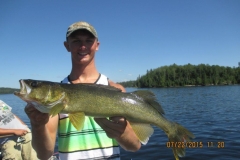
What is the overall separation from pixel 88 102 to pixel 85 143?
2.01 ft

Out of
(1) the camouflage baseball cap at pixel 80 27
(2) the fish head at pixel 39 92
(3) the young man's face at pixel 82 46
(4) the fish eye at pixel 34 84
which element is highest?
(1) the camouflage baseball cap at pixel 80 27

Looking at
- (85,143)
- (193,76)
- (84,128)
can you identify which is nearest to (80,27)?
(84,128)

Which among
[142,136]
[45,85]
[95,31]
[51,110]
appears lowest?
[142,136]

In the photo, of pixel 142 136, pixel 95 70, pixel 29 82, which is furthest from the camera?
pixel 95 70

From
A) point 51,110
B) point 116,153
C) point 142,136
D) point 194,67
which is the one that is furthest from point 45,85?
point 194,67

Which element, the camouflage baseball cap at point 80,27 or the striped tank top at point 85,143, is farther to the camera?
the camouflage baseball cap at point 80,27

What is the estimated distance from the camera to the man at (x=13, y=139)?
5.02 metres

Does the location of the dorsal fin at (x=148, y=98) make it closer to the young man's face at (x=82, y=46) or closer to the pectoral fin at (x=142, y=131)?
the pectoral fin at (x=142, y=131)

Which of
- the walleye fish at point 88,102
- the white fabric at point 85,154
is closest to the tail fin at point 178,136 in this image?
the walleye fish at point 88,102

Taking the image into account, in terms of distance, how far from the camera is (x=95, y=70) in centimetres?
347

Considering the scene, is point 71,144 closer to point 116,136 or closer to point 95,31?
point 116,136

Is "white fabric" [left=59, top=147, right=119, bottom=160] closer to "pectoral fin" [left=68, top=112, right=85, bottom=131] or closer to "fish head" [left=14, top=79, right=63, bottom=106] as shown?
"pectoral fin" [left=68, top=112, right=85, bottom=131]

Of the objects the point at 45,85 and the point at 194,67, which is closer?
the point at 45,85

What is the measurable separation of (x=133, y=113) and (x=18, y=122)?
3761 mm
